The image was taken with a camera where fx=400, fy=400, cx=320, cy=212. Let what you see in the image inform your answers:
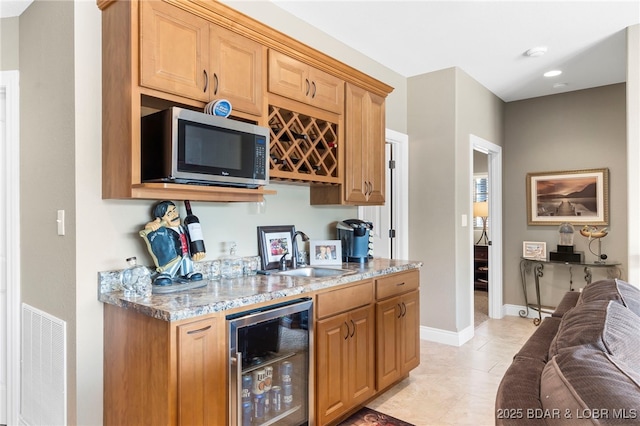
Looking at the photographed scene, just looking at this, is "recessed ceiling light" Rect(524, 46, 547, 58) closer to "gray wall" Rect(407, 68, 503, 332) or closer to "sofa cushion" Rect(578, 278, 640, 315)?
"gray wall" Rect(407, 68, 503, 332)

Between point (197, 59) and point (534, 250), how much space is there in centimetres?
452

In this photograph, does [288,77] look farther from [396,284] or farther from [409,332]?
[409,332]

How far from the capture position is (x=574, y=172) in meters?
4.69

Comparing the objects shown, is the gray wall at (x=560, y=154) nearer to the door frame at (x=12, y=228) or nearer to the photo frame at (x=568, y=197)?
the photo frame at (x=568, y=197)

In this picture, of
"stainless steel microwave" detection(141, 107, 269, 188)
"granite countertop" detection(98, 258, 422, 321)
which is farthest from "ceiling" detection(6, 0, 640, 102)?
"granite countertop" detection(98, 258, 422, 321)

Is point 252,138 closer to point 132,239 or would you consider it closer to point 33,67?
point 132,239

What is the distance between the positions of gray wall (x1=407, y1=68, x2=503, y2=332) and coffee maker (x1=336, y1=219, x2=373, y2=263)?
1.17 metres

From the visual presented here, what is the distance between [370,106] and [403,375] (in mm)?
2084

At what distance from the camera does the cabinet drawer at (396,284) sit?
2.74m

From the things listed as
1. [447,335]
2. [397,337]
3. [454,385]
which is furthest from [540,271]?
[397,337]

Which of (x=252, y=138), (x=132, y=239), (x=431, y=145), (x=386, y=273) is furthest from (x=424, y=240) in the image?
(x=132, y=239)

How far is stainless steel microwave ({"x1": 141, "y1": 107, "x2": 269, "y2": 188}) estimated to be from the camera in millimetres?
1823

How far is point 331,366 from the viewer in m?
2.31

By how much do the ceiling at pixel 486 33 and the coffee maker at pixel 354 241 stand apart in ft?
5.13
